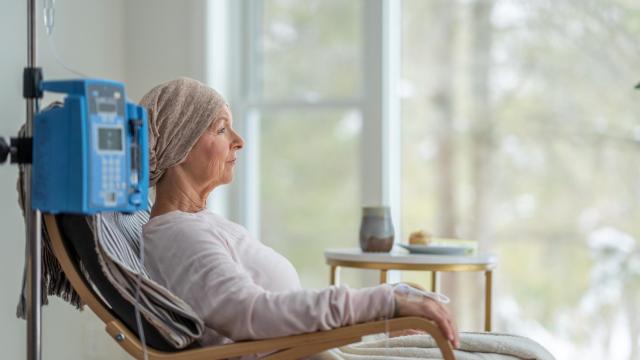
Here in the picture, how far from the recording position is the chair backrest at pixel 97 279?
1.89 metres

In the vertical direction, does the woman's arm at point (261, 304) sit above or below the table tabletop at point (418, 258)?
above

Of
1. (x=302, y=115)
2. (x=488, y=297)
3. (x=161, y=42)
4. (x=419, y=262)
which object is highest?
(x=161, y=42)

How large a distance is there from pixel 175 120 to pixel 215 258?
1.17ft

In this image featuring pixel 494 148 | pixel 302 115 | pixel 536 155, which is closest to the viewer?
pixel 302 115

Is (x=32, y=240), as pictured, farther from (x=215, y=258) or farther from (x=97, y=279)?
(x=215, y=258)

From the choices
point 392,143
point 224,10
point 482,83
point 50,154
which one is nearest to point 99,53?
point 224,10

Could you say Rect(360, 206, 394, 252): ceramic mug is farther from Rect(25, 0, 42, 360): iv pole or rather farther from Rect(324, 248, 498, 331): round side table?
Rect(25, 0, 42, 360): iv pole

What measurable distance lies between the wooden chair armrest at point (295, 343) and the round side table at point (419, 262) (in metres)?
0.97

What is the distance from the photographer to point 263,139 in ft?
13.7

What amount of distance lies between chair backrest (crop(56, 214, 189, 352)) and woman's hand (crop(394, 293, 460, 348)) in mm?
436

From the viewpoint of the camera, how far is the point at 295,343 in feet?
5.92

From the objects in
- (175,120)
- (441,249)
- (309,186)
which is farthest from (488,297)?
(309,186)

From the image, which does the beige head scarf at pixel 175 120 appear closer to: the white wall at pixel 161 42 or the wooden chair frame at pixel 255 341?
the wooden chair frame at pixel 255 341

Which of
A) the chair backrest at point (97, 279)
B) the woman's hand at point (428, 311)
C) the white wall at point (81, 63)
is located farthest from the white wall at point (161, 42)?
the woman's hand at point (428, 311)
